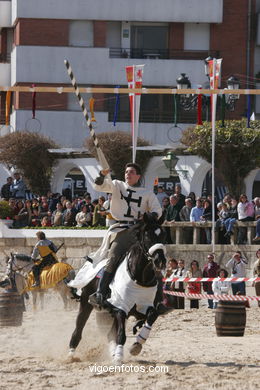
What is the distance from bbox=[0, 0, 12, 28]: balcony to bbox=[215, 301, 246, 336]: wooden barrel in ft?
103

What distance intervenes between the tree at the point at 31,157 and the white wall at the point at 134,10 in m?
8.74

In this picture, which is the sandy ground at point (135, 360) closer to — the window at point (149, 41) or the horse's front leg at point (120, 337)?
the horse's front leg at point (120, 337)

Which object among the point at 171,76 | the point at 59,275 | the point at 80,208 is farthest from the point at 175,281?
the point at 171,76

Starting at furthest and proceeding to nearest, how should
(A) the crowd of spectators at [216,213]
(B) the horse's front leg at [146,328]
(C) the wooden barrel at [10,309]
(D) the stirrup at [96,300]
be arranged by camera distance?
(A) the crowd of spectators at [216,213] < (C) the wooden barrel at [10,309] < (D) the stirrup at [96,300] < (B) the horse's front leg at [146,328]

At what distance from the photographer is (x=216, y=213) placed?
28391 mm

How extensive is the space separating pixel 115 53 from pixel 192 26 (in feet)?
11.7

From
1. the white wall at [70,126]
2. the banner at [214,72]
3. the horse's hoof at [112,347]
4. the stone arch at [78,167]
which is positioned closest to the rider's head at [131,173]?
the horse's hoof at [112,347]

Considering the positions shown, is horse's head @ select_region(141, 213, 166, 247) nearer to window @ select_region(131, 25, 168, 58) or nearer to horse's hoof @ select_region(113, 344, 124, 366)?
horse's hoof @ select_region(113, 344, 124, 366)

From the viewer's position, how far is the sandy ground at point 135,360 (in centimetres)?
1160

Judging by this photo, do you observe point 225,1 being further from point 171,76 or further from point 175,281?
point 175,281

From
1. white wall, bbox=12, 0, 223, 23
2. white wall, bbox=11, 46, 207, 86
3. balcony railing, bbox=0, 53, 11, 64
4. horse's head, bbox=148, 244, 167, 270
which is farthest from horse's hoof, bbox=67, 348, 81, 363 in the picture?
balcony railing, bbox=0, 53, 11, 64

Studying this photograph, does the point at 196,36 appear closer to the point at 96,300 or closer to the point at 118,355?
the point at 96,300

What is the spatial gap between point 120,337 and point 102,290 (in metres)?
0.66

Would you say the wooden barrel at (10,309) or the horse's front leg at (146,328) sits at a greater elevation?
the horse's front leg at (146,328)
